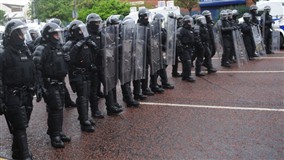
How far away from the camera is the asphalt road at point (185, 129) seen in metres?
5.28

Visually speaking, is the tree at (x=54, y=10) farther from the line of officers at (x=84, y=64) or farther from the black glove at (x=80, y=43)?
the black glove at (x=80, y=43)

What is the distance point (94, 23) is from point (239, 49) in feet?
23.7

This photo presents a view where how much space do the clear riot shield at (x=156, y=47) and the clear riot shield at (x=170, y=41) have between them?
16.6 inches

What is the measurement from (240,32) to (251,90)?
4369mm

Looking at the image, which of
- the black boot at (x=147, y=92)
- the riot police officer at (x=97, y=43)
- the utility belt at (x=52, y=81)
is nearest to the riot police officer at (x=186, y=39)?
the black boot at (x=147, y=92)

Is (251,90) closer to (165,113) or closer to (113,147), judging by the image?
(165,113)

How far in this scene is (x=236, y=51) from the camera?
12.6 m

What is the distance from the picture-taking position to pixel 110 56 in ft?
22.9

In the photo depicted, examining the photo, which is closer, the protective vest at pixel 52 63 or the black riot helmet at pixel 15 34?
the black riot helmet at pixel 15 34

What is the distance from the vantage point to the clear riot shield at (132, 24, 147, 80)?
785cm

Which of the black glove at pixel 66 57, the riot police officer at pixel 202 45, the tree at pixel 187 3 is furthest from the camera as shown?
the tree at pixel 187 3

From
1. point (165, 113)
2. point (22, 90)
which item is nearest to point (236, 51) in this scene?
point (165, 113)

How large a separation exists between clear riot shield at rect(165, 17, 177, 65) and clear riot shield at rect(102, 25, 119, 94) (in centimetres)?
252

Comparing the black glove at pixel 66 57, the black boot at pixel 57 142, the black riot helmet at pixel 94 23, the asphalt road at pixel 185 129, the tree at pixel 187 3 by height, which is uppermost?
the tree at pixel 187 3
